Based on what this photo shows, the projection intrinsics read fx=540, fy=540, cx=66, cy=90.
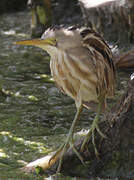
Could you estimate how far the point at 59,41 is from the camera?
2.65 metres

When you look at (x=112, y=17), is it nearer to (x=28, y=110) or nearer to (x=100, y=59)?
(x=28, y=110)

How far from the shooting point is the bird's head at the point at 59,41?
2650 mm

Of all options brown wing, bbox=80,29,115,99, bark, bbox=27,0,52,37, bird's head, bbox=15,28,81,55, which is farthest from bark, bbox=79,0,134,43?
bird's head, bbox=15,28,81,55

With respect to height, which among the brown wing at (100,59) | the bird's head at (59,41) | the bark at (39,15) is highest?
the bird's head at (59,41)

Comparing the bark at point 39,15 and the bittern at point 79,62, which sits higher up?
the bittern at point 79,62

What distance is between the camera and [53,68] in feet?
8.93

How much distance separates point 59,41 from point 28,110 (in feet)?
4.72

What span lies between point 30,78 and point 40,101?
1.85 ft

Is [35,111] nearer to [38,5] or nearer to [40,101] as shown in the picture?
[40,101]

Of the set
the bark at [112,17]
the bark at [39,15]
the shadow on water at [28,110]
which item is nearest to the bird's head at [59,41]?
the shadow on water at [28,110]

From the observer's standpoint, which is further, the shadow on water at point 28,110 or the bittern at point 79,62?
the shadow on water at point 28,110

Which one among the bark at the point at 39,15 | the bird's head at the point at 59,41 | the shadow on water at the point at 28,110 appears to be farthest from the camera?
the bark at the point at 39,15

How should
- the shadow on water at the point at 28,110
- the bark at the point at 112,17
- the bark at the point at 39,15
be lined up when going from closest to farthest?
the shadow on water at the point at 28,110, the bark at the point at 112,17, the bark at the point at 39,15

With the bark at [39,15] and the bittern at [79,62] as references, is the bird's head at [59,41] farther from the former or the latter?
the bark at [39,15]
